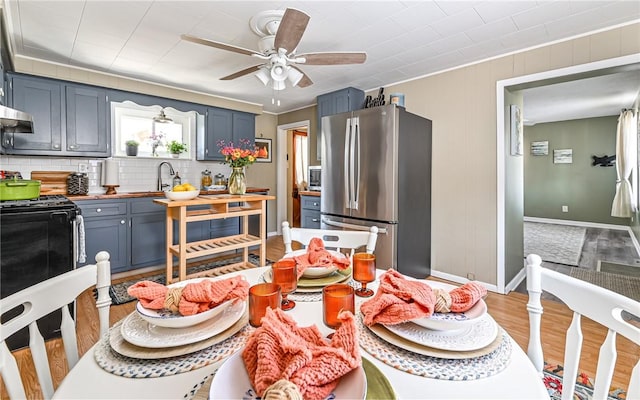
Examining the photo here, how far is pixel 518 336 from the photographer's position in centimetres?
220

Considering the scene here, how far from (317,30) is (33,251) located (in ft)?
8.46

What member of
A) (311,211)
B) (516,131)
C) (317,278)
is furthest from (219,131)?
(317,278)

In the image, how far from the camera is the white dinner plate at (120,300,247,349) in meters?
0.71

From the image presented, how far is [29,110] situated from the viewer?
3.05 m

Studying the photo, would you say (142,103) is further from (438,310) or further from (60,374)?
(438,310)

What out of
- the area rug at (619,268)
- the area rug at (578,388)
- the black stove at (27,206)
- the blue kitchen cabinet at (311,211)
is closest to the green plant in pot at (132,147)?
the black stove at (27,206)

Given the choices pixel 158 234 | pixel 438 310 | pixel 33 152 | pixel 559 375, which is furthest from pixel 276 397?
pixel 33 152

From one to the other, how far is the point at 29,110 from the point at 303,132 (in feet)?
14.6

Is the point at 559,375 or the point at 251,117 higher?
the point at 251,117

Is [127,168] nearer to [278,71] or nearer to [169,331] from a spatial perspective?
[278,71]

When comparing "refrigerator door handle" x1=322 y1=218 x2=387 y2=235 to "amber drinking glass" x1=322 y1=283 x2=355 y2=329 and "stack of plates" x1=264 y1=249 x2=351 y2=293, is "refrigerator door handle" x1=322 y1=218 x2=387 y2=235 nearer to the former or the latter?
"stack of plates" x1=264 y1=249 x2=351 y2=293

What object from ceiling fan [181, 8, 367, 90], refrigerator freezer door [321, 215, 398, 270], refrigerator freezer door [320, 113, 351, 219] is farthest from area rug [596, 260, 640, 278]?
ceiling fan [181, 8, 367, 90]

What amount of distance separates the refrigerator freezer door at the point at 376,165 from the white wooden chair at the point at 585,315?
1.98m

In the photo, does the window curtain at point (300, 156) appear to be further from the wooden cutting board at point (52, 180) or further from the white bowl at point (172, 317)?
the white bowl at point (172, 317)
